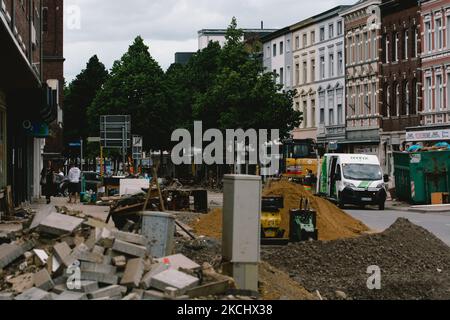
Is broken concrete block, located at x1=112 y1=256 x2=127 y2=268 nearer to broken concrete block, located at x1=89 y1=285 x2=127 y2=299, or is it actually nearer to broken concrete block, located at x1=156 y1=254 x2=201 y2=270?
broken concrete block, located at x1=156 y1=254 x2=201 y2=270

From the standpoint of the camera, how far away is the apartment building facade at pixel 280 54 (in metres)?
107

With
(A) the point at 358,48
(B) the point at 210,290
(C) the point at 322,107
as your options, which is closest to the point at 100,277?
(B) the point at 210,290

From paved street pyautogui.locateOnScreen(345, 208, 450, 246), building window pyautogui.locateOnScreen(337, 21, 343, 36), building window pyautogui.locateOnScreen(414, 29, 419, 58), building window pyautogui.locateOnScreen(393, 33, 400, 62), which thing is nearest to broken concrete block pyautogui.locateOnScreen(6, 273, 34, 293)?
paved street pyautogui.locateOnScreen(345, 208, 450, 246)

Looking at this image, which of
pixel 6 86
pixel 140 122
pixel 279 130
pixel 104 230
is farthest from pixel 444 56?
pixel 104 230

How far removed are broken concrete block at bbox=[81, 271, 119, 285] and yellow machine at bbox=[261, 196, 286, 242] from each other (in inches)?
492

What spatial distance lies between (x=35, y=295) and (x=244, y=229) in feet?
9.77

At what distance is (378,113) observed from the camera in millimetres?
80750

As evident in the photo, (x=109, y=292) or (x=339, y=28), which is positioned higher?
(x=339, y=28)

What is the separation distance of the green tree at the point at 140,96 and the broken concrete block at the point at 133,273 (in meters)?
79.0

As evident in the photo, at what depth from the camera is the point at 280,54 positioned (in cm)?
10944

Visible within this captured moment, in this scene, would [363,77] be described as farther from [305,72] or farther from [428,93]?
[305,72]

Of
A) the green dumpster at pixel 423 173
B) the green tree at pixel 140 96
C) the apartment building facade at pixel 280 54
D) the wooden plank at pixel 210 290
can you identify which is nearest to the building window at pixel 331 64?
the apartment building facade at pixel 280 54
